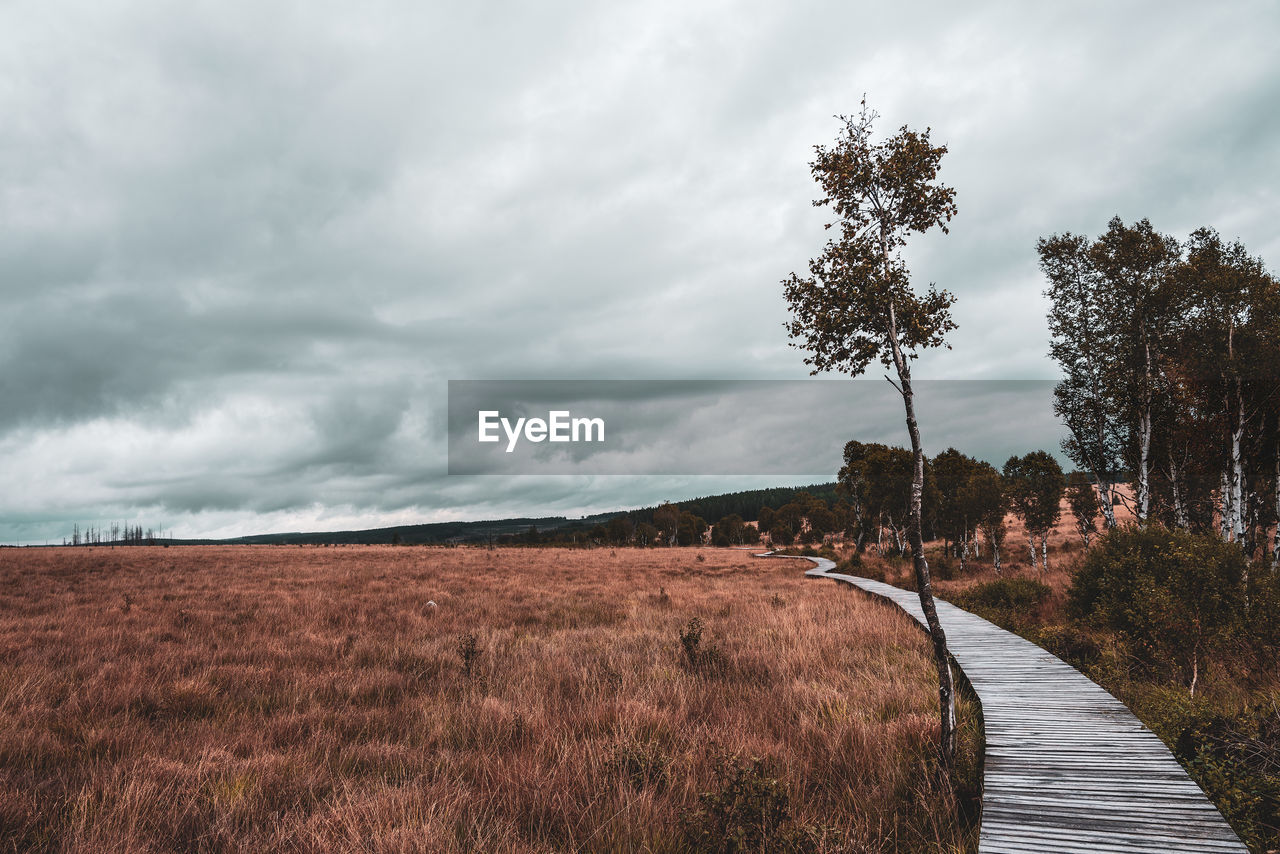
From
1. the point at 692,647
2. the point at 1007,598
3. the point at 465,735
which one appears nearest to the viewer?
the point at 465,735

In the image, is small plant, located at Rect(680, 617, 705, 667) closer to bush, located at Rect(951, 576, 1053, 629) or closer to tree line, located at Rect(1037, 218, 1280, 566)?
bush, located at Rect(951, 576, 1053, 629)

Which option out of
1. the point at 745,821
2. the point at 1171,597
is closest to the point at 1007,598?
the point at 1171,597

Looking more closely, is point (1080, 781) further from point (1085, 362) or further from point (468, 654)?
point (1085, 362)

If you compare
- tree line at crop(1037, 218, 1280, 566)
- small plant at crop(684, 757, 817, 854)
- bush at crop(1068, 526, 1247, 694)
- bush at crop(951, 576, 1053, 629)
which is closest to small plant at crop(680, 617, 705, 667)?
small plant at crop(684, 757, 817, 854)

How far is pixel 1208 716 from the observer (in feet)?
18.7

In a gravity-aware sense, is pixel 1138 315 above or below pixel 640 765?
above

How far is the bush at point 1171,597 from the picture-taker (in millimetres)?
9047

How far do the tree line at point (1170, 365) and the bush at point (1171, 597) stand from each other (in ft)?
20.7

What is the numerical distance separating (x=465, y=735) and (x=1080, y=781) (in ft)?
19.8

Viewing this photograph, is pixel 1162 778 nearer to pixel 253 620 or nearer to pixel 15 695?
pixel 15 695

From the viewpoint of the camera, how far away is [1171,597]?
9.60 metres

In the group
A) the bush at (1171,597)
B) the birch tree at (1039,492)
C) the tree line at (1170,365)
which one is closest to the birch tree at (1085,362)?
the tree line at (1170,365)

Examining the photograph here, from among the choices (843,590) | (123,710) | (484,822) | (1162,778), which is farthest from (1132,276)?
(123,710)

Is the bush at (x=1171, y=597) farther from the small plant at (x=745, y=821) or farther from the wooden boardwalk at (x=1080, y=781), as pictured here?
the small plant at (x=745, y=821)
